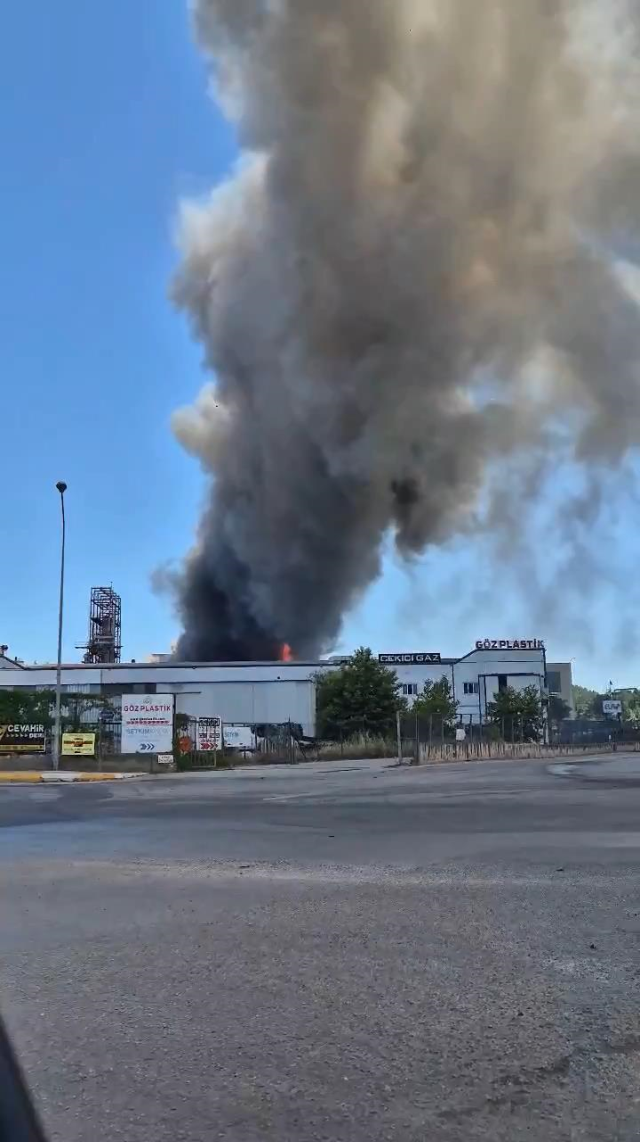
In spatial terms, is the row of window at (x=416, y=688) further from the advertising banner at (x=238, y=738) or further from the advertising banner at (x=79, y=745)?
the advertising banner at (x=79, y=745)

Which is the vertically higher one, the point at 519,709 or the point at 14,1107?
the point at 519,709

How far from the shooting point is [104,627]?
77.9 meters

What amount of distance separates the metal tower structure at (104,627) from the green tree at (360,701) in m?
32.3

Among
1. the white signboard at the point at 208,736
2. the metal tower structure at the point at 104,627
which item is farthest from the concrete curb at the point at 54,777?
the metal tower structure at the point at 104,627

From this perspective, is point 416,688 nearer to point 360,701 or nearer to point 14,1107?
point 360,701

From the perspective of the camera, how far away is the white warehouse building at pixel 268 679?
6006 cm

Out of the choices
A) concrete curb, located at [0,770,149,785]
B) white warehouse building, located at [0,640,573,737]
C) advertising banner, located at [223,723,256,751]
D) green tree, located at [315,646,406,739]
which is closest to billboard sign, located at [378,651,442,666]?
white warehouse building, located at [0,640,573,737]

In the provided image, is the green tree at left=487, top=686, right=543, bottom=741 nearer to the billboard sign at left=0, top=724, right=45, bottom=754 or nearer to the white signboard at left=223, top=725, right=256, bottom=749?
the white signboard at left=223, top=725, right=256, bottom=749

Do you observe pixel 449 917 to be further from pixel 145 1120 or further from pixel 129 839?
pixel 129 839

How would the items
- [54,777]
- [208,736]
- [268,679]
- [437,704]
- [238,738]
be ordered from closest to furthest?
[54,777] → [208,736] → [238,738] → [437,704] → [268,679]

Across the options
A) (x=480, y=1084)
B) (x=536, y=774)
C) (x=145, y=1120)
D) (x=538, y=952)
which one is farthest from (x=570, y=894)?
(x=536, y=774)

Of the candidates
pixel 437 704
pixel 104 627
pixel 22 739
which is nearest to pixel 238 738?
pixel 22 739

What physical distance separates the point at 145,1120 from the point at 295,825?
8.02 m

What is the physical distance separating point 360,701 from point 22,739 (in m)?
21.0
